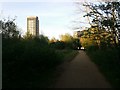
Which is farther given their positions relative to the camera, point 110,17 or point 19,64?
point 110,17

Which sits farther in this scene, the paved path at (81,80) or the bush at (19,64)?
Result: the paved path at (81,80)

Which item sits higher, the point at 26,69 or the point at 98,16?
the point at 98,16

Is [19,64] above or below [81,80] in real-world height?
above

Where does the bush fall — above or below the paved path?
above

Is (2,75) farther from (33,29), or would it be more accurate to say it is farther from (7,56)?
(33,29)

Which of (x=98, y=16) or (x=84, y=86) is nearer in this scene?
(x=84, y=86)

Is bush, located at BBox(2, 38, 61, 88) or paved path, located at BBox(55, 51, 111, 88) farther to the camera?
paved path, located at BBox(55, 51, 111, 88)

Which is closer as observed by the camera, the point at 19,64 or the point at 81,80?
the point at 19,64

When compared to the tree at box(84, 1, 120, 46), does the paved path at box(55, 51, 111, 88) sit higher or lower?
lower

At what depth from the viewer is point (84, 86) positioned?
555 inches

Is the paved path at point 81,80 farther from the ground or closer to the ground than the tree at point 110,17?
closer to the ground

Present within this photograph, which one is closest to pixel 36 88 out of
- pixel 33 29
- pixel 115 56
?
pixel 115 56

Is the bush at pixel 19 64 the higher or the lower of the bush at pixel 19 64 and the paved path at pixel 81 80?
the higher

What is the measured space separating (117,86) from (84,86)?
1633 millimetres
